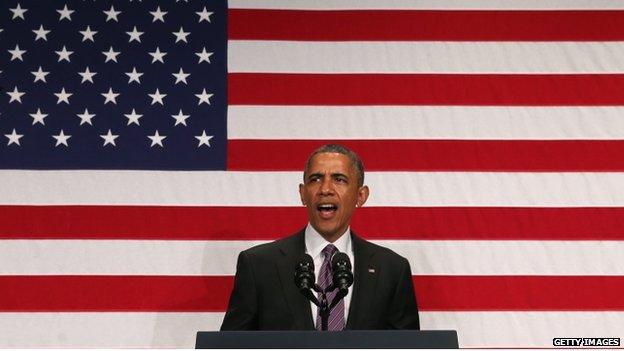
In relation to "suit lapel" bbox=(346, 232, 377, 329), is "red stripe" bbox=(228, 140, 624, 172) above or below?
above

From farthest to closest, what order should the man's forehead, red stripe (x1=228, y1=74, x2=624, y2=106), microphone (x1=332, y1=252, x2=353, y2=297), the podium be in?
red stripe (x1=228, y1=74, x2=624, y2=106), the man's forehead, microphone (x1=332, y1=252, x2=353, y2=297), the podium

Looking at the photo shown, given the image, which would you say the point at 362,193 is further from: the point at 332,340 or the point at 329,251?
the point at 332,340

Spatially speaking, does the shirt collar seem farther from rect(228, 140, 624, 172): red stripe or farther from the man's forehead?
rect(228, 140, 624, 172): red stripe

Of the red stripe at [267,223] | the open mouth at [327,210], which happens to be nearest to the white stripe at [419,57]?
the red stripe at [267,223]

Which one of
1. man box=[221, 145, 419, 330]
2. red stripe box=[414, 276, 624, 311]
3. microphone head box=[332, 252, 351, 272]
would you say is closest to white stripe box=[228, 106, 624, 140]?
red stripe box=[414, 276, 624, 311]

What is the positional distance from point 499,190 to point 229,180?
43.7 inches

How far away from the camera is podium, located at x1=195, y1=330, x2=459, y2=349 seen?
1.72 metres

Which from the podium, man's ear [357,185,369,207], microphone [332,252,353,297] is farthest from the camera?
man's ear [357,185,369,207]

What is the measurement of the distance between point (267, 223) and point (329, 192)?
77 cm

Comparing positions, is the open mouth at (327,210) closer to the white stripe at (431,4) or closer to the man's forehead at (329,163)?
the man's forehead at (329,163)

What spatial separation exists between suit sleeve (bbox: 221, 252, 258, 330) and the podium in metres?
0.87

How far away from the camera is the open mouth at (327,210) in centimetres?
267

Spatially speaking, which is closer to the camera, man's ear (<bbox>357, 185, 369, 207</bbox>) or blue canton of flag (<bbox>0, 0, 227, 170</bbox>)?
man's ear (<bbox>357, 185, 369, 207</bbox>)

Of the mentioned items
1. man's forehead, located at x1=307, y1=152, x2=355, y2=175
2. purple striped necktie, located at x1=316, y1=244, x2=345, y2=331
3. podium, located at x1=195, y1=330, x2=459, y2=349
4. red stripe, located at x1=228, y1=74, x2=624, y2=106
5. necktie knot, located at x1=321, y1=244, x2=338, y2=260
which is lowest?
podium, located at x1=195, y1=330, x2=459, y2=349
